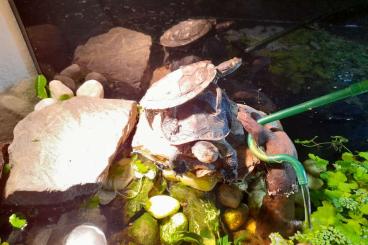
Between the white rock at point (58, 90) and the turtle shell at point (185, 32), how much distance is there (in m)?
1.11

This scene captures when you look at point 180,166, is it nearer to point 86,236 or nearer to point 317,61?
point 86,236

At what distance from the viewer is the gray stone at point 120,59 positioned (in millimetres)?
2871

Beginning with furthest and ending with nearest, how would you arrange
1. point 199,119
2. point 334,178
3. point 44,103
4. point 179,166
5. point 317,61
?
1. point 317,61
2. point 44,103
3. point 334,178
4. point 179,166
5. point 199,119

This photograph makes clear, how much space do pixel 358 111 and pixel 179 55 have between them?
80.2 inches

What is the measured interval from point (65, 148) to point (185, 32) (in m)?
1.59

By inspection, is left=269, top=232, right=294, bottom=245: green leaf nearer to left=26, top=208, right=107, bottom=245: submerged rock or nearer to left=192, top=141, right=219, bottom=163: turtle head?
left=192, top=141, right=219, bottom=163: turtle head

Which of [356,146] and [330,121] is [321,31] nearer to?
[330,121]

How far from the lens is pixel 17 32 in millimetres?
2566

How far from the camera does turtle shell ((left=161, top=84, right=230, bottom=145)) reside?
1.76m

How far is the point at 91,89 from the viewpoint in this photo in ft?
9.12

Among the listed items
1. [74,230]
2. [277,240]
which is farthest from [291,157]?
[74,230]

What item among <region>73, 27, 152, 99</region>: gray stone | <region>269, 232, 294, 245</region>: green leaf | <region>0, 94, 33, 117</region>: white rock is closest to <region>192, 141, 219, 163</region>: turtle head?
<region>269, 232, 294, 245</region>: green leaf

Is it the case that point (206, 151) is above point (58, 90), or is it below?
above

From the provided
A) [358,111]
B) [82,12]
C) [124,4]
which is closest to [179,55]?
[124,4]
